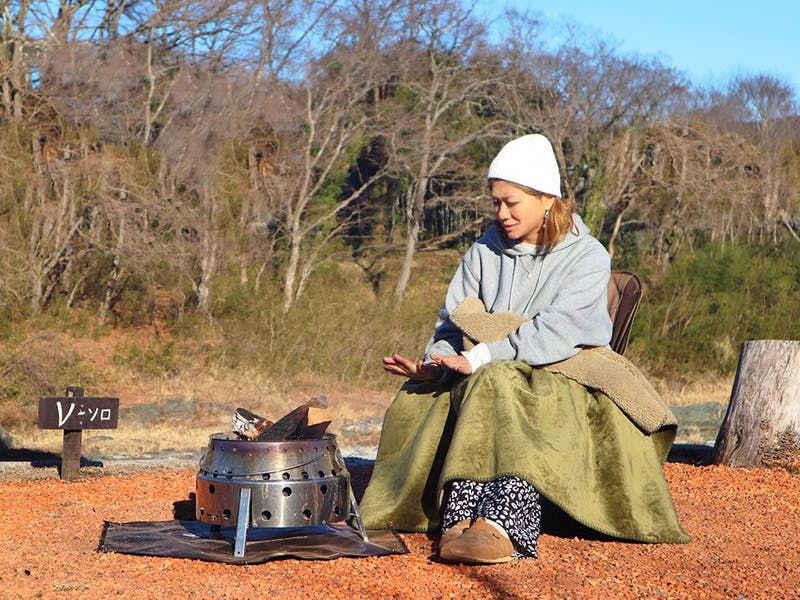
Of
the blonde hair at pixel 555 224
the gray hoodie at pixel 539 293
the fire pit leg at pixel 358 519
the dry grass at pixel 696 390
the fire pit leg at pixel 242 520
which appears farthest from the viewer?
the dry grass at pixel 696 390

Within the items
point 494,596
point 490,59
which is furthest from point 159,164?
point 494,596

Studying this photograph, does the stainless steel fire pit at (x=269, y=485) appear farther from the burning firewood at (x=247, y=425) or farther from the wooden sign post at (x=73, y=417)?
the wooden sign post at (x=73, y=417)

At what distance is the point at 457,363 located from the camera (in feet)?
14.4

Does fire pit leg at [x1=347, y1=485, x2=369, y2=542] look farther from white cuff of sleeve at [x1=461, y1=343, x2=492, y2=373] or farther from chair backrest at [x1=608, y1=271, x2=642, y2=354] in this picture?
chair backrest at [x1=608, y1=271, x2=642, y2=354]

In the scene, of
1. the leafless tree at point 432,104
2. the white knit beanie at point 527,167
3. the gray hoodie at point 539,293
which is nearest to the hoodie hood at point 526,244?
the gray hoodie at point 539,293

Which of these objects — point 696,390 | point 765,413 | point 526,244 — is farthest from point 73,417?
point 696,390

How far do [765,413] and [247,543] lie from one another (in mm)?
3485

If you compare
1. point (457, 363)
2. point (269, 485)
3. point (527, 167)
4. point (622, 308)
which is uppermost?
point (527, 167)

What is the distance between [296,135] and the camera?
21.2 meters

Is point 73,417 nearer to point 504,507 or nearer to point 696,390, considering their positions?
point 504,507

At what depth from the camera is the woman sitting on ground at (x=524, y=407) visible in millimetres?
4125

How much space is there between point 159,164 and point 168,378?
4.09 meters

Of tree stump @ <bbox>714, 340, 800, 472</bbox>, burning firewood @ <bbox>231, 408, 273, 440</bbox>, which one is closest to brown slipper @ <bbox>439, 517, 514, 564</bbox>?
burning firewood @ <bbox>231, 408, 273, 440</bbox>

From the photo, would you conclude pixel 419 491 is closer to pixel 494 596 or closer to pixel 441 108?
pixel 494 596
